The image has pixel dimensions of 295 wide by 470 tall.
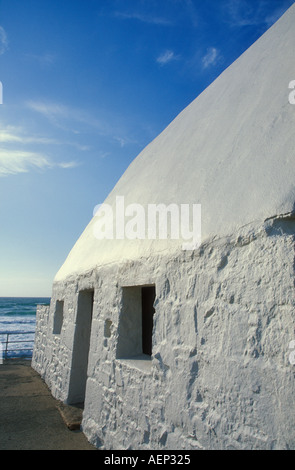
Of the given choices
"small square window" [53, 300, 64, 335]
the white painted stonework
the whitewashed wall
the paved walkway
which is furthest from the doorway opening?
"small square window" [53, 300, 64, 335]

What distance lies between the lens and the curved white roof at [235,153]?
2.09m

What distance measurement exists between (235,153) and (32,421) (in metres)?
4.45

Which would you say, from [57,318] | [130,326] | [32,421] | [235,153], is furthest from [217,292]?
[57,318]

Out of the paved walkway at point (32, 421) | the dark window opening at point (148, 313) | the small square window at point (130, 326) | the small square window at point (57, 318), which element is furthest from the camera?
the small square window at point (57, 318)

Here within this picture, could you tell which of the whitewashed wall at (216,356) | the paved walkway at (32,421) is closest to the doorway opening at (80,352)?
the paved walkway at (32,421)

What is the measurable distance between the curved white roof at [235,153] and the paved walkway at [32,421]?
2.16m

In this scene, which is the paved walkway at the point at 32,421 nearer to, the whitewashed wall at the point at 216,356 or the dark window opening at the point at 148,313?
the whitewashed wall at the point at 216,356

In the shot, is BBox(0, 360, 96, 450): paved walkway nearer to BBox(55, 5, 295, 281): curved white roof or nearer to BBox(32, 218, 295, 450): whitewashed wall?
BBox(32, 218, 295, 450): whitewashed wall

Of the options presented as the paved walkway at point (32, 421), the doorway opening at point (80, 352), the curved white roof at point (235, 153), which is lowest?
the paved walkway at point (32, 421)

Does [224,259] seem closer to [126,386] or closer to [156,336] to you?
[156,336]

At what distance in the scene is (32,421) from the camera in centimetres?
449

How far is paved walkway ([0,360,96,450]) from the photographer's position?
370cm
